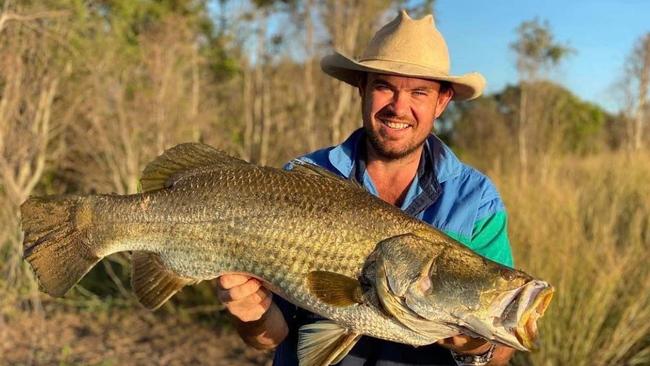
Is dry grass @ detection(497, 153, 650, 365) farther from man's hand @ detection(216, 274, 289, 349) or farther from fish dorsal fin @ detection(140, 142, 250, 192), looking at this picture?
fish dorsal fin @ detection(140, 142, 250, 192)

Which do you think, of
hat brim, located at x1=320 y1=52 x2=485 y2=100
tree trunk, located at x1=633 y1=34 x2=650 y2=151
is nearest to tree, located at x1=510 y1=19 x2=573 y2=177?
tree trunk, located at x1=633 y1=34 x2=650 y2=151

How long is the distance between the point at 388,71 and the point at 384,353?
1172 millimetres

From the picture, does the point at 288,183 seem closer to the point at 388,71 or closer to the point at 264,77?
the point at 388,71

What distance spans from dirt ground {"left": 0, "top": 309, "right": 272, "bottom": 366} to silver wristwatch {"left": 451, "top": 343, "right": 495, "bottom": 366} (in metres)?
4.79

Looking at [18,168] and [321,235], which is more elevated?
[321,235]

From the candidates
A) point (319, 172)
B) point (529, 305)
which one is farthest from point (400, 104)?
point (529, 305)

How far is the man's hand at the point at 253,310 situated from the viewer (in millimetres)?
2500

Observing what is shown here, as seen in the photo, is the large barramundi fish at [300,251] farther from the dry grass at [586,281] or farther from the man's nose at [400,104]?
the dry grass at [586,281]

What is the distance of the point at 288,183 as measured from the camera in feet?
7.94

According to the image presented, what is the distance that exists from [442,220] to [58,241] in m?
1.48

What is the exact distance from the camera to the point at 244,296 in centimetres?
254

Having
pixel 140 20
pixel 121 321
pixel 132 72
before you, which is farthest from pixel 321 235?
pixel 140 20

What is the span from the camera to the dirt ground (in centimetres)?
719

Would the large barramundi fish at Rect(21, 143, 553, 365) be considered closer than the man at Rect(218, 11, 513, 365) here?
Yes
